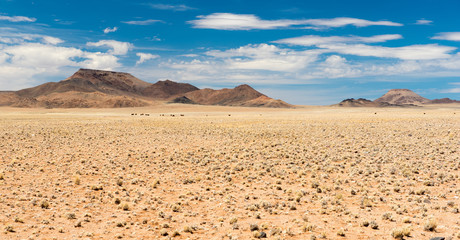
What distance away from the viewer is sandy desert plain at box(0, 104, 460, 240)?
37.7 ft

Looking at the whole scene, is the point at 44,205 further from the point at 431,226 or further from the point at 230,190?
the point at 431,226

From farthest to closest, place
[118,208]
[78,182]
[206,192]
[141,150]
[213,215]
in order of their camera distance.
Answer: [141,150]
[78,182]
[206,192]
[118,208]
[213,215]

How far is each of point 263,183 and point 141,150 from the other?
1188 cm

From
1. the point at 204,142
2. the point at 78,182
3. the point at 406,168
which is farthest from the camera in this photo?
the point at 204,142

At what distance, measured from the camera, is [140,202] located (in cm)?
1484

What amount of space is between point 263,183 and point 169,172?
5.53 meters

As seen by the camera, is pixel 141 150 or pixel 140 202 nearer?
pixel 140 202

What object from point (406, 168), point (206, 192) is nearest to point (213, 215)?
point (206, 192)

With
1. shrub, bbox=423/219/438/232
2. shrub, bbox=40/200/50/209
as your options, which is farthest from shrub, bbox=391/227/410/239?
shrub, bbox=40/200/50/209

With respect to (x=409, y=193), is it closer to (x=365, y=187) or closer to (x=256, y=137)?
(x=365, y=187)

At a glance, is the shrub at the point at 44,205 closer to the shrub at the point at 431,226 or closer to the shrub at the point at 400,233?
the shrub at the point at 400,233

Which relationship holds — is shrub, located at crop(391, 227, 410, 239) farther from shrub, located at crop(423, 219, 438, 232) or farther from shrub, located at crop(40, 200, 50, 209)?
shrub, located at crop(40, 200, 50, 209)

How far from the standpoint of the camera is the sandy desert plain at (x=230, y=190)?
37.7 ft

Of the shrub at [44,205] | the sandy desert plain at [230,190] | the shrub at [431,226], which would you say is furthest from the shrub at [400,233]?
the shrub at [44,205]
